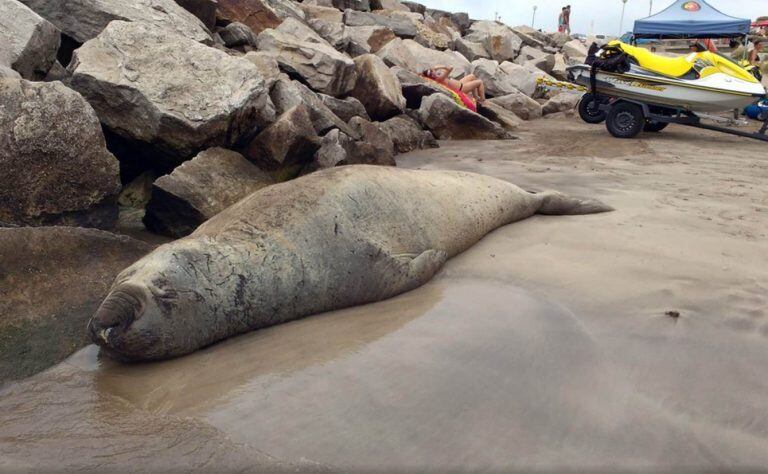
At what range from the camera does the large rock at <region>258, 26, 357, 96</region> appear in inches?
286

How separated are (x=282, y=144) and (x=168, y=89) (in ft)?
2.92

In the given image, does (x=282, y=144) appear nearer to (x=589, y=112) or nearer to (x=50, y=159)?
(x=50, y=159)

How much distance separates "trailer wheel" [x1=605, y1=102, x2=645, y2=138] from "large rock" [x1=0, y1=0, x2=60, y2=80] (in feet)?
23.1

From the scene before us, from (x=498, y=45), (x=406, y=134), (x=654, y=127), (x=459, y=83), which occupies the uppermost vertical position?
(x=498, y=45)

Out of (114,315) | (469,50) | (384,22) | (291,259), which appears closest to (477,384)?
(291,259)

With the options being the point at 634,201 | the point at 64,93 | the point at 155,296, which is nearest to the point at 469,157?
the point at 634,201

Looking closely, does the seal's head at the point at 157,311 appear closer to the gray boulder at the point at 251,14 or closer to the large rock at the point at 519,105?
the gray boulder at the point at 251,14

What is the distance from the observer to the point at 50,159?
3604 mm

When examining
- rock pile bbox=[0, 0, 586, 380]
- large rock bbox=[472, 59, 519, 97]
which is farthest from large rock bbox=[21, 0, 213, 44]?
large rock bbox=[472, 59, 519, 97]

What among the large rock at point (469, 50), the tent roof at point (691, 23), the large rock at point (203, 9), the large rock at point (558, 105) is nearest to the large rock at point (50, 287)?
the large rock at point (203, 9)

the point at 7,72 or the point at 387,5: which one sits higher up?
the point at 387,5

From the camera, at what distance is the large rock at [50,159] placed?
11.3 ft

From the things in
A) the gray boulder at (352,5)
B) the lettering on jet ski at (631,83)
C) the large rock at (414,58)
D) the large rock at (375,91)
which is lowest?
the large rock at (375,91)

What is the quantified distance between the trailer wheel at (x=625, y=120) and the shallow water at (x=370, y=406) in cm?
693
